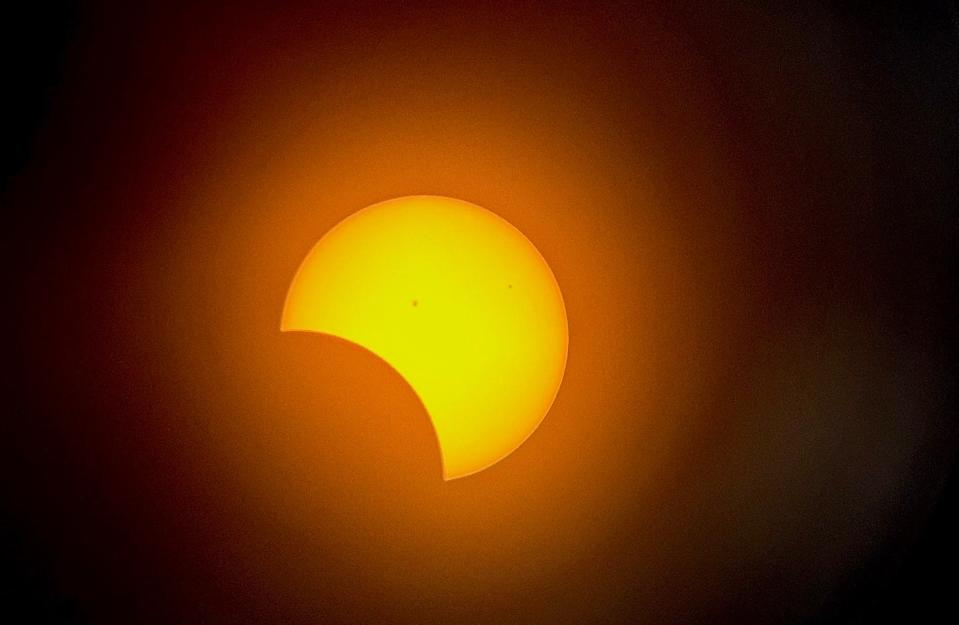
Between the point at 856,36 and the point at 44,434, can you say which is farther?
the point at 44,434

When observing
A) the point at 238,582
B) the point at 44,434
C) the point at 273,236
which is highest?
the point at 273,236

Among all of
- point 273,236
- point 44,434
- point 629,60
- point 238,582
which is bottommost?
point 238,582

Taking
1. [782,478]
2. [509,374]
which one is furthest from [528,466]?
[782,478]

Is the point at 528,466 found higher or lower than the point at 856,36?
lower

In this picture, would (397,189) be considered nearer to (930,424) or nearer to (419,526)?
(419,526)

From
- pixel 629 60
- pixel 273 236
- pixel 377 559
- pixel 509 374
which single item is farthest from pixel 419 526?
pixel 629 60

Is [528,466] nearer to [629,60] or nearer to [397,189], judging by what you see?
[397,189]
